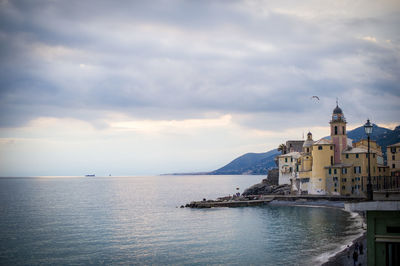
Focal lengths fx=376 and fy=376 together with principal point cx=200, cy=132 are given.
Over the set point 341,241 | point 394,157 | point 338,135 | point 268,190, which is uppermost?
point 338,135

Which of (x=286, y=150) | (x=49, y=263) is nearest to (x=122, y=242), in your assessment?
(x=49, y=263)

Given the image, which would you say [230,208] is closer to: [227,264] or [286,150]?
[286,150]

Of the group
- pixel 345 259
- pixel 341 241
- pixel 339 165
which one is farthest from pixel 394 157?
pixel 345 259

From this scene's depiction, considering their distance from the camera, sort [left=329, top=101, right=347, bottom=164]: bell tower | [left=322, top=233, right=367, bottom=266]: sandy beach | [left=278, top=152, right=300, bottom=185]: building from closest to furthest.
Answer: [left=322, top=233, right=367, bottom=266]: sandy beach < [left=329, top=101, right=347, bottom=164]: bell tower < [left=278, top=152, right=300, bottom=185]: building

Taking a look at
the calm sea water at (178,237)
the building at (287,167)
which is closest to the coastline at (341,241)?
the calm sea water at (178,237)

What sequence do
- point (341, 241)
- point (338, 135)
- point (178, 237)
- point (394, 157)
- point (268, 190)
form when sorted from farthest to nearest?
1. point (268, 190)
2. point (338, 135)
3. point (394, 157)
4. point (178, 237)
5. point (341, 241)

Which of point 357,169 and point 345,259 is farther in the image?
point 357,169

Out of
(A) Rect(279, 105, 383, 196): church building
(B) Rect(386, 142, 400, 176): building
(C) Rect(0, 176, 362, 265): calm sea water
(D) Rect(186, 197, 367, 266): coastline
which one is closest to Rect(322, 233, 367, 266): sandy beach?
(D) Rect(186, 197, 367, 266): coastline

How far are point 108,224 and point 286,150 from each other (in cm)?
7046

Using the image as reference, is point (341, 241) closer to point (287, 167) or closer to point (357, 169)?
point (357, 169)

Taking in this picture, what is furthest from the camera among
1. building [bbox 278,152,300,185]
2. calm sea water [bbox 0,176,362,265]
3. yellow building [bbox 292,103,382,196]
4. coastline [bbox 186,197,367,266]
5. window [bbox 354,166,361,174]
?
building [bbox 278,152,300,185]

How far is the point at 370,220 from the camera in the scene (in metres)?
15.0

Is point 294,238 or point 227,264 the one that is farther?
point 294,238

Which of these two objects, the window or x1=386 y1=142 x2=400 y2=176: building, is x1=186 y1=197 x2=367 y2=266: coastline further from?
x1=386 y1=142 x2=400 y2=176: building
